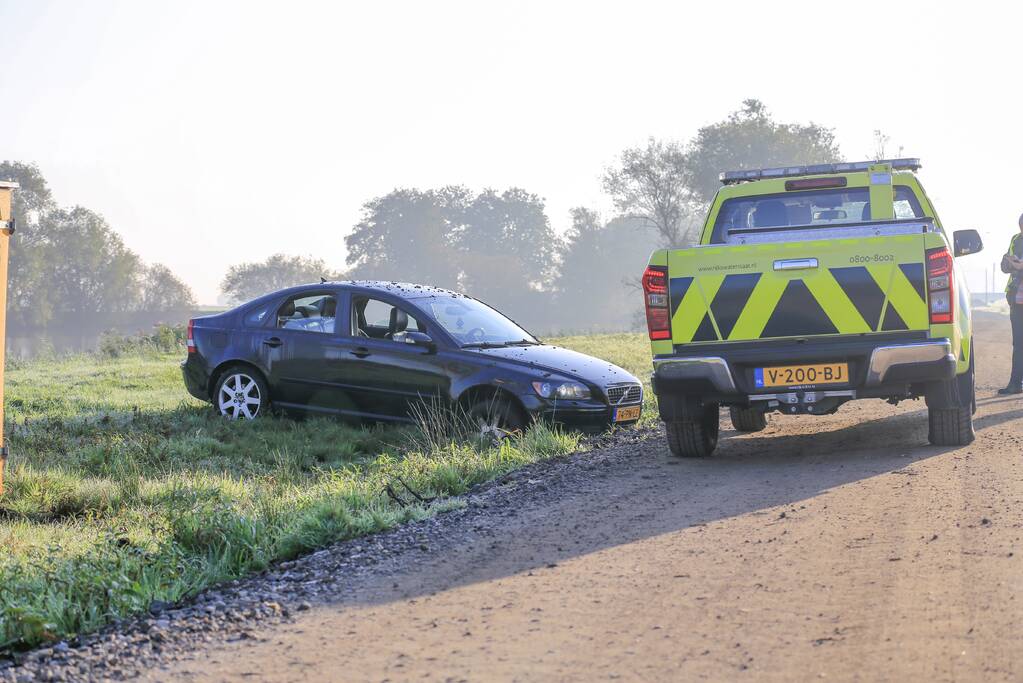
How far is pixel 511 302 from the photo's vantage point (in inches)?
4631

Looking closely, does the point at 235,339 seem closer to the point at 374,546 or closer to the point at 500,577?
the point at 374,546

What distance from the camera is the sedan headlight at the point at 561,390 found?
1091 centimetres

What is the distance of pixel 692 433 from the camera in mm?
9180

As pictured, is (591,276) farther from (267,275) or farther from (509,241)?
(267,275)

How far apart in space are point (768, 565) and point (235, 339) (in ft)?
26.6

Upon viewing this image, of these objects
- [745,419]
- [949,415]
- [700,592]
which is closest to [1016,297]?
[745,419]

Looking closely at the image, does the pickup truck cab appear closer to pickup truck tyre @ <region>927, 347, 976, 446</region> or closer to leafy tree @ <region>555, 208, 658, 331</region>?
pickup truck tyre @ <region>927, 347, 976, 446</region>

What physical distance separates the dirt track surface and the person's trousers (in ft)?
21.7

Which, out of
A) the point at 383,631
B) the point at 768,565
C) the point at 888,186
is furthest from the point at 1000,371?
the point at 383,631

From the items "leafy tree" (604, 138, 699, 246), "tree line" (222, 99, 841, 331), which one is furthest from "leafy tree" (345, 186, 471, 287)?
"leafy tree" (604, 138, 699, 246)

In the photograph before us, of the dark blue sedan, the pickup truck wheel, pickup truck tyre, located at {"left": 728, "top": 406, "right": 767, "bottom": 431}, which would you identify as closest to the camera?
the pickup truck wheel

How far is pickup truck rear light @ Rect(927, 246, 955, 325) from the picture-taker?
8.29m

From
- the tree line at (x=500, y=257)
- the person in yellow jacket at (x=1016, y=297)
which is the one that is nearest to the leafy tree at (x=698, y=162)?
the tree line at (x=500, y=257)

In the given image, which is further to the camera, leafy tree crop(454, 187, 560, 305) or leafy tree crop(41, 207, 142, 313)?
leafy tree crop(454, 187, 560, 305)
